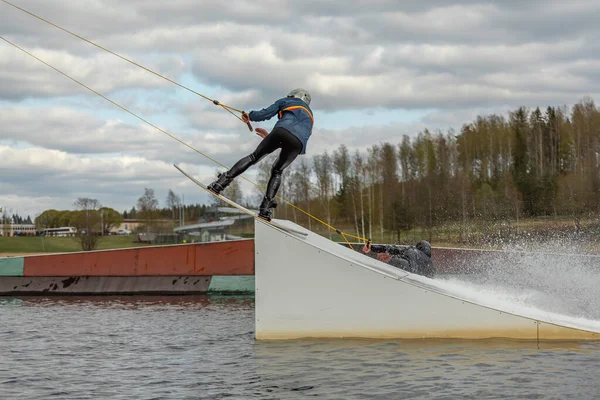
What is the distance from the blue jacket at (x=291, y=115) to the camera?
12562mm

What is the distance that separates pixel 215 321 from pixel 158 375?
5.91 m

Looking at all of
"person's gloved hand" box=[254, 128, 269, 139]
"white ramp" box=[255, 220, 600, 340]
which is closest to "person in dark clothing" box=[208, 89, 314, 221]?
"person's gloved hand" box=[254, 128, 269, 139]

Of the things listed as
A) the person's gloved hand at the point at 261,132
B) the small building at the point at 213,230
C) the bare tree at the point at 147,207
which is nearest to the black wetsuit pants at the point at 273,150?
the person's gloved hand at the point at 261,132

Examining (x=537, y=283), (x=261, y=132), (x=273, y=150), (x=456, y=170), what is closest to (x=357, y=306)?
(x=273, y=150)

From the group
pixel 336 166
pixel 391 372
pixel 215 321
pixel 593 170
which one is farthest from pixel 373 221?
pixel 391 372

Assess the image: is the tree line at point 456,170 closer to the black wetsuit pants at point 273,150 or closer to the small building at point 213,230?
the small building at point 213,230

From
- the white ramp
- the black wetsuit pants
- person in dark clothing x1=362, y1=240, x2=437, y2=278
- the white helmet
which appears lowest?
the white ramp

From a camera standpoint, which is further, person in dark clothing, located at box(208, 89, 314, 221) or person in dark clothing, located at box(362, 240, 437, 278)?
person in dark clothing, located at box(362, 240, 437, 278)

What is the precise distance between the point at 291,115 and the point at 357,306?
343 centimetres

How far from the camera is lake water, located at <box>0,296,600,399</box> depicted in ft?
30.6

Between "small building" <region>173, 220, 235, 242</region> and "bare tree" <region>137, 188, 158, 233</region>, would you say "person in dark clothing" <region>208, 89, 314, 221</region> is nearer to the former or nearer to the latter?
"small building" <region>173, 220, 235, 242</region>

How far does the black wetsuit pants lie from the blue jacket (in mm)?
101

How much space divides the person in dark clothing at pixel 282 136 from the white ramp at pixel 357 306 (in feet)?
2.93

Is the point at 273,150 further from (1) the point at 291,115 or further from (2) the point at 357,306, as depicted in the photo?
(2) the point at 357,306
